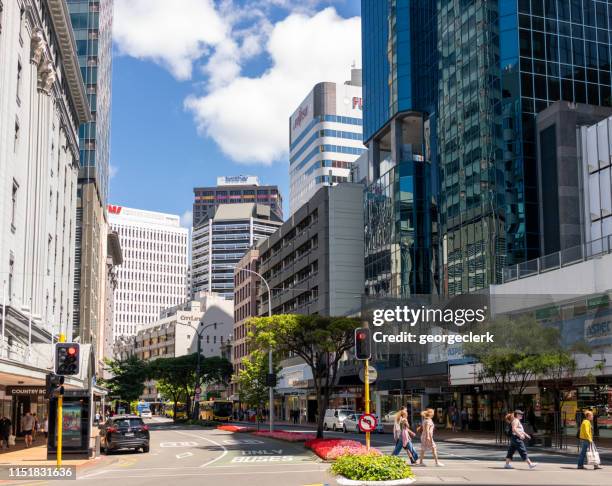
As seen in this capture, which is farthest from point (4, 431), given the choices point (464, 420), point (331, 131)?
point (331, 131)

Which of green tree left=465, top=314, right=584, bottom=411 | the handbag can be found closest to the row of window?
green tree left=465, top=314, right=584, bottom=411

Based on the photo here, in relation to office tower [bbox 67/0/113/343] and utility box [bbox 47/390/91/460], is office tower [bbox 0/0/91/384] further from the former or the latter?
office tower [bbox 67/0/113/343]

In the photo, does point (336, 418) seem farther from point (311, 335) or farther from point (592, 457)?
point (592, 457)

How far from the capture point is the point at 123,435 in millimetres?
36562

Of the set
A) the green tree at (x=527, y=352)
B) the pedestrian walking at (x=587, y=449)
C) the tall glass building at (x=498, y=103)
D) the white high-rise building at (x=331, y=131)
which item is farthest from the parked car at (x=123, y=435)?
the white high-rise building at (x=331, y=131)

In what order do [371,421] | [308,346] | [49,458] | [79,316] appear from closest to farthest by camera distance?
[371,421], [49,458], [308,346], [79,316]

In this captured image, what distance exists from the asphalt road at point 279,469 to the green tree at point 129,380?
5842cm

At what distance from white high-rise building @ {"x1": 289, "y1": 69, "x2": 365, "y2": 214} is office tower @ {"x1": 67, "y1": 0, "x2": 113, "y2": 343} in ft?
194

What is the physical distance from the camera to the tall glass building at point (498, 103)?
6688 cm

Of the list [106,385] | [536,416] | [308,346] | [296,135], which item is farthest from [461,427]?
[296,135]

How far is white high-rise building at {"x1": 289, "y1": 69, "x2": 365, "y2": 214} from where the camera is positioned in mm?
162125

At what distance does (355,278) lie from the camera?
9281cm

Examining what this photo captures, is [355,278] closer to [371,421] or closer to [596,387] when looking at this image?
[596,387]

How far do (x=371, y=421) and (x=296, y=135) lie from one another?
159m
